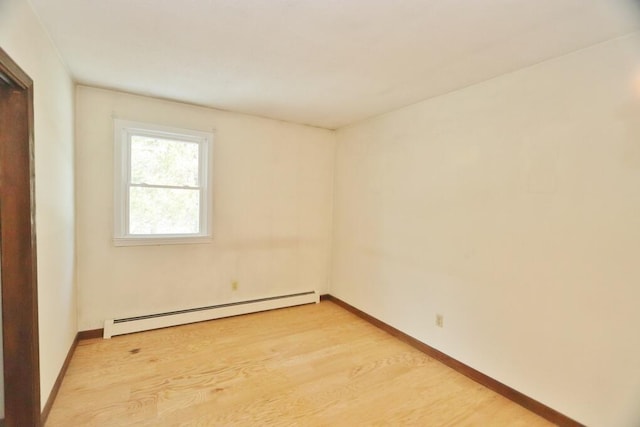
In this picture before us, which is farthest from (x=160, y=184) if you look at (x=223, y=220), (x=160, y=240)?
(x=223, y=220)

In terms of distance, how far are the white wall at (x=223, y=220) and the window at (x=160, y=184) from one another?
0.09 m

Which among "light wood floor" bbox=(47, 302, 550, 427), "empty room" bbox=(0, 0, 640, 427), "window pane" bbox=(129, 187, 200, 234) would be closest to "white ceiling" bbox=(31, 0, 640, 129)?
"empty room" bbox=(0, 0, 640, 427)

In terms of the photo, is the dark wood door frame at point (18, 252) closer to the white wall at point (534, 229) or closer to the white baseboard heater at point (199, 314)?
the white baseboard heater at point (199, 314)

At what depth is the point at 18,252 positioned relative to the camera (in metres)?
1.52

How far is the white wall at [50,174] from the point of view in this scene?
1.49 meters

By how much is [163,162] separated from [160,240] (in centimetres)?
82

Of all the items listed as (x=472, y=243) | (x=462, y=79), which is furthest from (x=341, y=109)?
(x=472, y=243)

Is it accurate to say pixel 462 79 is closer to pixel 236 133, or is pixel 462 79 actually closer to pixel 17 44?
pixel 236 133

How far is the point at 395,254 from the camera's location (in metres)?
3.14

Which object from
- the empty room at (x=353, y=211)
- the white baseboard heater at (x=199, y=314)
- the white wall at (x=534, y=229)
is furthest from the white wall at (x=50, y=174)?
the white wall at (x=534, y=229)

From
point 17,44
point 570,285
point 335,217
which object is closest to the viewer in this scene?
point 17,44

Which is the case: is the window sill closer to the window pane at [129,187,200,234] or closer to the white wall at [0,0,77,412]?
the window pane at [129,187,200,234]

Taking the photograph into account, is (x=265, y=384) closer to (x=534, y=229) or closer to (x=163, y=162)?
(x=534, y=229)

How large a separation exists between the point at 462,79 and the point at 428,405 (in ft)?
8.04
